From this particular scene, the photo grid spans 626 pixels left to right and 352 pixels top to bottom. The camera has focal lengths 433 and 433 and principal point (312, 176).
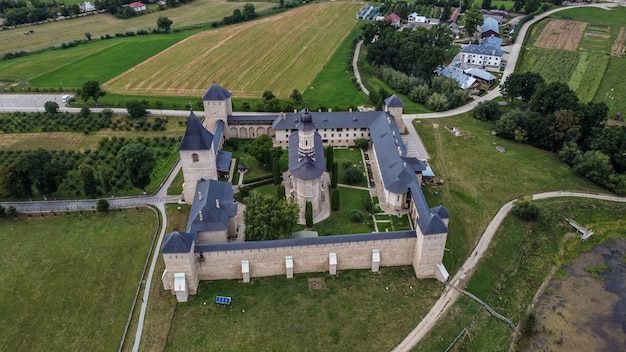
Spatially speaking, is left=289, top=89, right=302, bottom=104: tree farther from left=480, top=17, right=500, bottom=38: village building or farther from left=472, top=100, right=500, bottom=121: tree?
left=480, top=17, right=500, bottom=38: village building

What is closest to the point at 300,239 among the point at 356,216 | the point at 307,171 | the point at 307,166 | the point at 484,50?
the point at 307,171

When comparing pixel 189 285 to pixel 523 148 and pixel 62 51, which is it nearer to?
pixel 523 148

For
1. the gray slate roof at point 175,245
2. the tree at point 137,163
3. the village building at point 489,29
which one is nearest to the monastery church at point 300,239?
the gray slate roof at point 175,245

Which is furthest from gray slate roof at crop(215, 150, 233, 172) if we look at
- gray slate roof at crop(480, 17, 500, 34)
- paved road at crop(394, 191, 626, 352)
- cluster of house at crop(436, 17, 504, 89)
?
gray slate roof at crop(480, 17, 500, 34)

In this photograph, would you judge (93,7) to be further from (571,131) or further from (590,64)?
(590,64)

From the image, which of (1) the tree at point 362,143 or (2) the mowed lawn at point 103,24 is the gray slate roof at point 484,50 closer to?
(1) the tree at point 362,143
